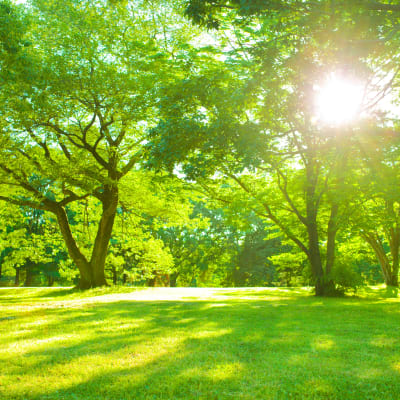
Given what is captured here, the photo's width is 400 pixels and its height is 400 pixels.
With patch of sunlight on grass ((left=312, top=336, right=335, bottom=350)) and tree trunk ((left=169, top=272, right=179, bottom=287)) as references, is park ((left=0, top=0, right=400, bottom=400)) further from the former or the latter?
tree trunk ((left=169, top=272, right=179, bottom=287))

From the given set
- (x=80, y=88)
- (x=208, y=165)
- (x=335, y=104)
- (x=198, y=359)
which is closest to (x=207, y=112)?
(x=208, y=165)

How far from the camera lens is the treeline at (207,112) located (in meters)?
9.16

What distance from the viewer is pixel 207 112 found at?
12938 millimetres

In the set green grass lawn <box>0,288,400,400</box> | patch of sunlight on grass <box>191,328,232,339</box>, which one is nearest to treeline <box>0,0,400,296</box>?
patch of sunlight on grass <box>191,328,232,339</box>

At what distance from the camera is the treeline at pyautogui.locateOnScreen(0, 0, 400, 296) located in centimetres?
916

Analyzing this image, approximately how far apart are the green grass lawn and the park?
32mm

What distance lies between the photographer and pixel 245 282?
1960 inches

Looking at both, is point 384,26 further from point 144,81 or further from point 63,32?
point 63,32

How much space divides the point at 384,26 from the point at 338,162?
5.00 metres

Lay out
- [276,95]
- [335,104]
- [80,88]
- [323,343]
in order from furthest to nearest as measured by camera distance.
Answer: [80,88] → [335,104] → [276,95] → [323,343]

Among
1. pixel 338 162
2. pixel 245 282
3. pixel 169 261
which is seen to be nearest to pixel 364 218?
pixel 338 162

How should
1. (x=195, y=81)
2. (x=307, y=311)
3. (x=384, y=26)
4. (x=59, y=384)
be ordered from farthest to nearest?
(x=195, y=81) → (x=307, y=311) → (x=384, y=26) → (x=59, y=384)

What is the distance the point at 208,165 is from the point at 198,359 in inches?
281

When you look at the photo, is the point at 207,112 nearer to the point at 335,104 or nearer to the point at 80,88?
the point at 335,104
